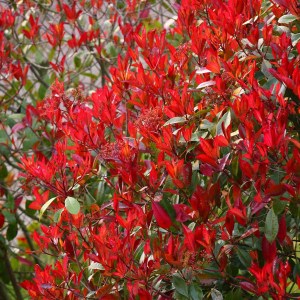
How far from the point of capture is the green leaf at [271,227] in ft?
6.31

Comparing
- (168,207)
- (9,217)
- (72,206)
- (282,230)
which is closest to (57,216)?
(72,206)

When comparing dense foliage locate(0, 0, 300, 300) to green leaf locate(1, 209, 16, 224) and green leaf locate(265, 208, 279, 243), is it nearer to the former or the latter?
green leaf locate(265, 208, 279, 243)

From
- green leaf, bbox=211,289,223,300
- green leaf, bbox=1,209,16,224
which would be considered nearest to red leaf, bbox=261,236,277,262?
green leaf, bbox=211,289,223,300

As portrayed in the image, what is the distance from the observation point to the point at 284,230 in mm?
1995

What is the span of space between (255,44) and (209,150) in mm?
429

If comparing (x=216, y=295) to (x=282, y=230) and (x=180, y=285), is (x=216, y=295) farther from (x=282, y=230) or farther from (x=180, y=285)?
(x=282, y=230)

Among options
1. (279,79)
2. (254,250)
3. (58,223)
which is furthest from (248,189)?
(58,223)

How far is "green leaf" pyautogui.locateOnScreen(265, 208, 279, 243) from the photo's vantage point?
6.31 feet

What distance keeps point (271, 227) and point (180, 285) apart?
297mm

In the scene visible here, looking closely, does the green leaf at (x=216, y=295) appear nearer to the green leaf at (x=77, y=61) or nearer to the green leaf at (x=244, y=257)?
the green leaf at (x=244, y=257)

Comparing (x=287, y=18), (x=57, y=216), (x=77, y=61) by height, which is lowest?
(x=57, y=216)

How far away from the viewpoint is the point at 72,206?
86.9 inches

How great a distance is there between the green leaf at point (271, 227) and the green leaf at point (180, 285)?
10.4 inches

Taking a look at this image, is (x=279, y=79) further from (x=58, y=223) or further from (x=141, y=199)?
(x=58, y=223)
